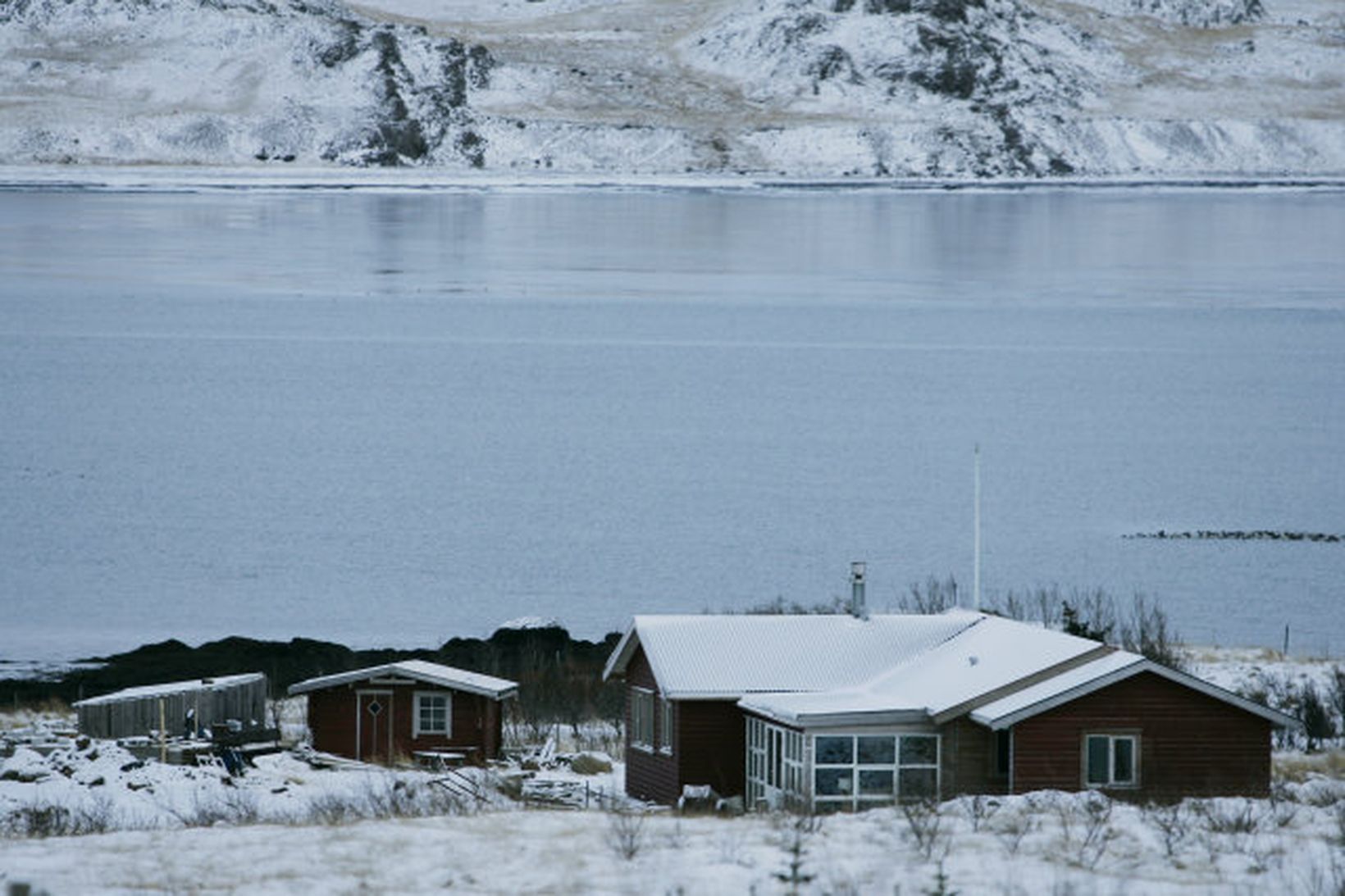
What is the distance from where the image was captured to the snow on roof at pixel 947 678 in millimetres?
13992

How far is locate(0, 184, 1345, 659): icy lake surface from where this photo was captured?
32469mm

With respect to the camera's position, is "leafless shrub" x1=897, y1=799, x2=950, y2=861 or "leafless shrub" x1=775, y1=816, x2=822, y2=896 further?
"leafless shrub" x1=897, y1=799, x2=950, y2=861

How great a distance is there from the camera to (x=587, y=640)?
27.5 meters

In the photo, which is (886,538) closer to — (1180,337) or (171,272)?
(1180,337)

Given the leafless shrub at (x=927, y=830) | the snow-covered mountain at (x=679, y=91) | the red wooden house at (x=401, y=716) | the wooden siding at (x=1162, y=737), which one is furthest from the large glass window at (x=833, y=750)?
the snow-covered mountain at (x=679, y=91)

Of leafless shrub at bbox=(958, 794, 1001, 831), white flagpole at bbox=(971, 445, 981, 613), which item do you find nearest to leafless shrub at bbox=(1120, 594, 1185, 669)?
white flagpole at bbox=(971, 445, 981, 613)

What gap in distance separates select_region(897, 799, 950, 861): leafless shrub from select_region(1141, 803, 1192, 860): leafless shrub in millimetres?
897

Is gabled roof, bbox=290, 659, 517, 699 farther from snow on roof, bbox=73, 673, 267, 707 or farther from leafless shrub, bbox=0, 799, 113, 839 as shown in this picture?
leafless shrub, bbox=0, 799, 113, 839

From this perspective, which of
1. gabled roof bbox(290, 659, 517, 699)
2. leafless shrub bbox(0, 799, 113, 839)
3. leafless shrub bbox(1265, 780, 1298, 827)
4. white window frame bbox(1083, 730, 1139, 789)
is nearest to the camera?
leafless shrub bbox(1265, 780, 1298, 827)

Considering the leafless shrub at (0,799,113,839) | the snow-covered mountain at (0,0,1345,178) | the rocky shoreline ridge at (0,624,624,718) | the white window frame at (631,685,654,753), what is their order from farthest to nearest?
the snow-covered mountain at (0,0,1345,178) < the rocky shoreline ridge at (0,624,624,718) < the white window frame at (631,685,654,753) < the leafless shrub at (0,799,113,839)

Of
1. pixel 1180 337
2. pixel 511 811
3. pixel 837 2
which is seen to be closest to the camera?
pixel 511 811

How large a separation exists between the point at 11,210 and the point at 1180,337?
2788 inches

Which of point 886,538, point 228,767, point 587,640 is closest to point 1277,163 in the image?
point 886,538

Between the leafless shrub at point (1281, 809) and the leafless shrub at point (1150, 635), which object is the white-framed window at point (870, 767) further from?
the leafless shrub at point (1150, 635)
